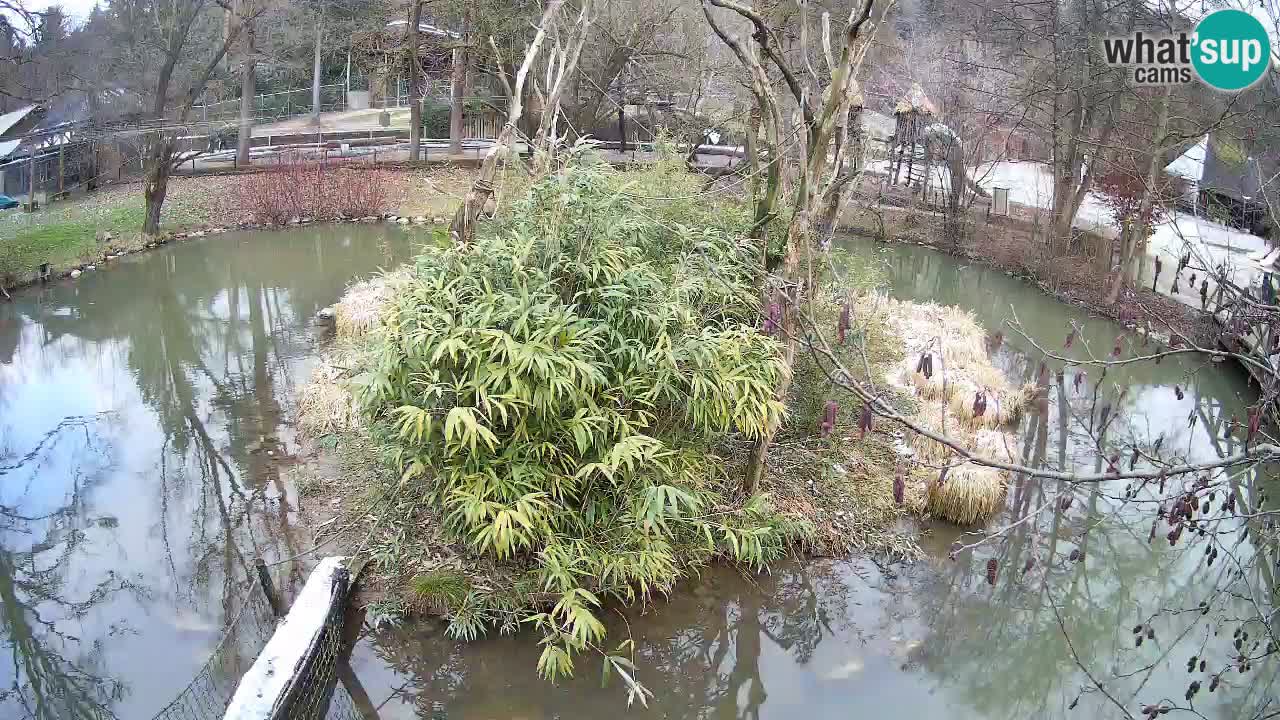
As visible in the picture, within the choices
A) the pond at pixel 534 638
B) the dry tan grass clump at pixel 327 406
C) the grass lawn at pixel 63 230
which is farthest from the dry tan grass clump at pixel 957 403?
the grass lawn at pixel 63 230

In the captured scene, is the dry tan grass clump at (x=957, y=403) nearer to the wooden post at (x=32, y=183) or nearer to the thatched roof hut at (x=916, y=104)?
Answer: the thatched roof hut at (x=916, y=104)

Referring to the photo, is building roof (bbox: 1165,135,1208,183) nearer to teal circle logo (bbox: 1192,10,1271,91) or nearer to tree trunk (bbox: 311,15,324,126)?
teal circle logo (bbox: 1192,10,1271,91)

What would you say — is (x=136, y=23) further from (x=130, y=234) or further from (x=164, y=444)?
(x=164, y=444)

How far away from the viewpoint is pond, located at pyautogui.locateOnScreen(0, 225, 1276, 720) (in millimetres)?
4477

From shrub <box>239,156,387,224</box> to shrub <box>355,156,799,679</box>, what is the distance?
978 centimetres

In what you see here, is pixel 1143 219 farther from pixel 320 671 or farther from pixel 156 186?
pixel 156 186

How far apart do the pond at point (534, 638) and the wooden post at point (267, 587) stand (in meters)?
0.30

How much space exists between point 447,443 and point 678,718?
65.8 inches

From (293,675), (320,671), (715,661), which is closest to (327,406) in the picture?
(320,671)

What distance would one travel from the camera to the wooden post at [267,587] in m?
4.72

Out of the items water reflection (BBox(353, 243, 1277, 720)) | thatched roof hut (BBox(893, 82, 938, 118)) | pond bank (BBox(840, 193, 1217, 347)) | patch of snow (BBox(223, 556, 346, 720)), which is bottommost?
water reflection (BBox(353, 243, 1277, 720))

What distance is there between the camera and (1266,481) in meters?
6.78

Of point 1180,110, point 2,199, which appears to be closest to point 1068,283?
point 1180,110

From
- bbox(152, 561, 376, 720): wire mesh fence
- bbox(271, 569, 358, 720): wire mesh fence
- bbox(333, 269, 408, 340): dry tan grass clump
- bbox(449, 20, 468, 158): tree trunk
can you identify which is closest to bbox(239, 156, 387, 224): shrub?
bbox(449, 20, 468, 158): tree trunk
